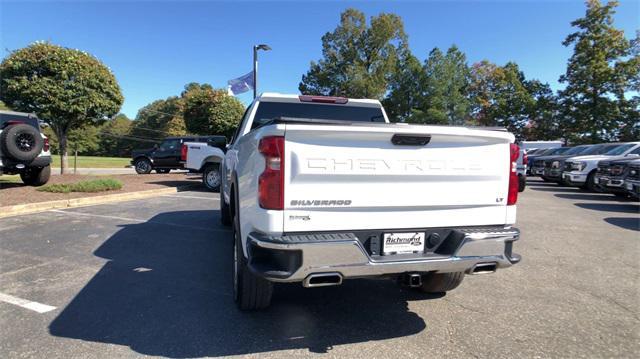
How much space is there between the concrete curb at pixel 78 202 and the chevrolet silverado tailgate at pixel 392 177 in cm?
792

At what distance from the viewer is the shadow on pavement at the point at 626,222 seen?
727 centimetres

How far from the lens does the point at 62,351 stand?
2.69 metres

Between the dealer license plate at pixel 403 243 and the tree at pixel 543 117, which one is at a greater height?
the tree at pixel 543 117

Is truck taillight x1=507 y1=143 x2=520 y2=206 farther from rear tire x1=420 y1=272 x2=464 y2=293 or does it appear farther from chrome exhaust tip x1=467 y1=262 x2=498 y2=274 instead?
rear tire x1=420 y1=272 x2=464 y2=293

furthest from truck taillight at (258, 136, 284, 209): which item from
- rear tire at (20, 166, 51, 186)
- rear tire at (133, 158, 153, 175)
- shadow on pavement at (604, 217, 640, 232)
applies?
rear tire at (133, 158, 153, 175)

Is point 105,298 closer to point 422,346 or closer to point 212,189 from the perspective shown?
point 422,346

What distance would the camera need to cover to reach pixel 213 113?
24.7 meters

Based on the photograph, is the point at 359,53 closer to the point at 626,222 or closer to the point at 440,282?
the point at 626,222

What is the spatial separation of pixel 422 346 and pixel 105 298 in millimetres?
2948

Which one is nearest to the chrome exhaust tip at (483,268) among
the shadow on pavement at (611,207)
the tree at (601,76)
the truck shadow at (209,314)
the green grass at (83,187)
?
the truck shadow at (209,314)

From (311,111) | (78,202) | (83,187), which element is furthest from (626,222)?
(83,187)

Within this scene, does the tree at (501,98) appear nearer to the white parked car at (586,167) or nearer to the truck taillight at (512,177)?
the white parked car at (586,167)

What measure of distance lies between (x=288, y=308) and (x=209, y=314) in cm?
69

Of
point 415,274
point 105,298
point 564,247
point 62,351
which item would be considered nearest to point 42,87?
point 105,298
